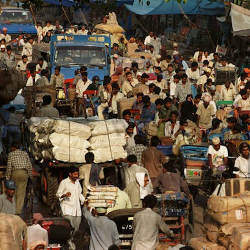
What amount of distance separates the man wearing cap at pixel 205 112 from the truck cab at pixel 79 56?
5.10 metres

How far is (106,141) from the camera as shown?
53.2ft

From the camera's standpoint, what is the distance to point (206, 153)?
17.6 meters

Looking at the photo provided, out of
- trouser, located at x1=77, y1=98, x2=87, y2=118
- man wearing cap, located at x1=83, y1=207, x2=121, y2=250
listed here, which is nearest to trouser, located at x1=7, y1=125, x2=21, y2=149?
trouser, located at x1=77, y1=98, x2=87, y2=118

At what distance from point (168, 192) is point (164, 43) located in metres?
27.2

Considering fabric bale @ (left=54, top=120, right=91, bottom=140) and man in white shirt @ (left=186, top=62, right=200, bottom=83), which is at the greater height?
man in white shirt @ (left=186, top=62, right=200, bottom=83)

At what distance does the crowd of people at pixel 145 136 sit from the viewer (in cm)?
1241

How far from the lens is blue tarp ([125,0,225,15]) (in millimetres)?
41031

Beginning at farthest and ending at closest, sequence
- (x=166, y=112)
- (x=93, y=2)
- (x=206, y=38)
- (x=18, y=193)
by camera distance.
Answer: (x=93, y=2) → (x=206, y=38) → (x=166, y=112) → (x=18, y=193)

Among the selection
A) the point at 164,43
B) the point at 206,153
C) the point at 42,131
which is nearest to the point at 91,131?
the point at 42,131

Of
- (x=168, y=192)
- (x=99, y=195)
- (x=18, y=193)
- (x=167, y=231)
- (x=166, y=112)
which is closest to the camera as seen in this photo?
(x=167, y=231)

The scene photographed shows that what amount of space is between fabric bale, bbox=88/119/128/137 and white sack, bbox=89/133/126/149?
78mm

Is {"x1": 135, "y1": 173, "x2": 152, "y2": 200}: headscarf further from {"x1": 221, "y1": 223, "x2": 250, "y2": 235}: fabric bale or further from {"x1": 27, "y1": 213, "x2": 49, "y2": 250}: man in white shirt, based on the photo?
{"x1": 27, "y1": 213, "x2": 49, "y2": 250}: man in white shirt

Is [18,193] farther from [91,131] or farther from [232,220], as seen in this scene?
[232,220]

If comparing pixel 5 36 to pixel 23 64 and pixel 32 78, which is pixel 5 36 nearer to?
pixel 23 64
